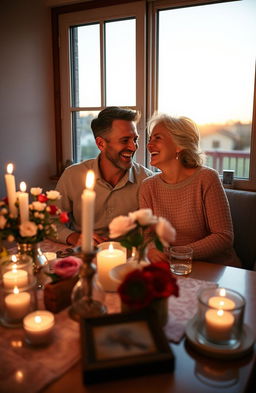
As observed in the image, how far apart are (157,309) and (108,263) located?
278 millimetres

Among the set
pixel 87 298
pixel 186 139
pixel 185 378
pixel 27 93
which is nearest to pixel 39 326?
pixel 87 298

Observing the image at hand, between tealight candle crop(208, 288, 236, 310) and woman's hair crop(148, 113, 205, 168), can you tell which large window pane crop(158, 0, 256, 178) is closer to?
woman's hair crop(148, 113, 205, 168)

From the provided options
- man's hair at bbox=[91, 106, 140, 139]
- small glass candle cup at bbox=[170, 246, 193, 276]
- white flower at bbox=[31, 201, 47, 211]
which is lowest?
small glass candle cup at bbox=[170, 246, 193, 276]

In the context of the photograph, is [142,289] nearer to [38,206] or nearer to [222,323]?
[222,323]

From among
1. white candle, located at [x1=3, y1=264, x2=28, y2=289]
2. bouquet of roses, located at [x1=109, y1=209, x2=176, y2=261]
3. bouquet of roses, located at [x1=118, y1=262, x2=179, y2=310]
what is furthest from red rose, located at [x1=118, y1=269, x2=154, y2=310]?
white candle, located at [x1=3, y1=264, x2=28, y2=289]

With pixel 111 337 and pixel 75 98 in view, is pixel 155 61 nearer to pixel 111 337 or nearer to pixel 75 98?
pixel 75 98

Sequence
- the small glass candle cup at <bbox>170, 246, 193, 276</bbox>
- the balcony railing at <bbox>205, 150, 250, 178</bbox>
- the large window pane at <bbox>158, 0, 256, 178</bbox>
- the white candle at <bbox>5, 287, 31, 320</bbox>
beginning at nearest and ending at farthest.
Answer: the white candle at <bbox>5, 287, 31, 320</bbox>, the small glass candle cup at <bbox>170, 246, 193, 276</bbox>, the large window pane at <bbox>158, 0, 256, 178</bbox>, the balcony railing at <bbox>205, 150, 250, 178</bbox>

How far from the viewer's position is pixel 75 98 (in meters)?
3.22

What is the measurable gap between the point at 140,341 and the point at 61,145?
2.69 m

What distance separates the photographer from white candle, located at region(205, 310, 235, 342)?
87 centimetres

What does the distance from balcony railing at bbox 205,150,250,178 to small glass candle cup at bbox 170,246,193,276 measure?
1.43m

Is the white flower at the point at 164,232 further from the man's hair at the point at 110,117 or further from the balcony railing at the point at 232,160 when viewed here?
the balcony railing at the point at 232,160

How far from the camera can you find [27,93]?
296 centimetres

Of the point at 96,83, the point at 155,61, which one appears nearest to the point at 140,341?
the point at 155,61
